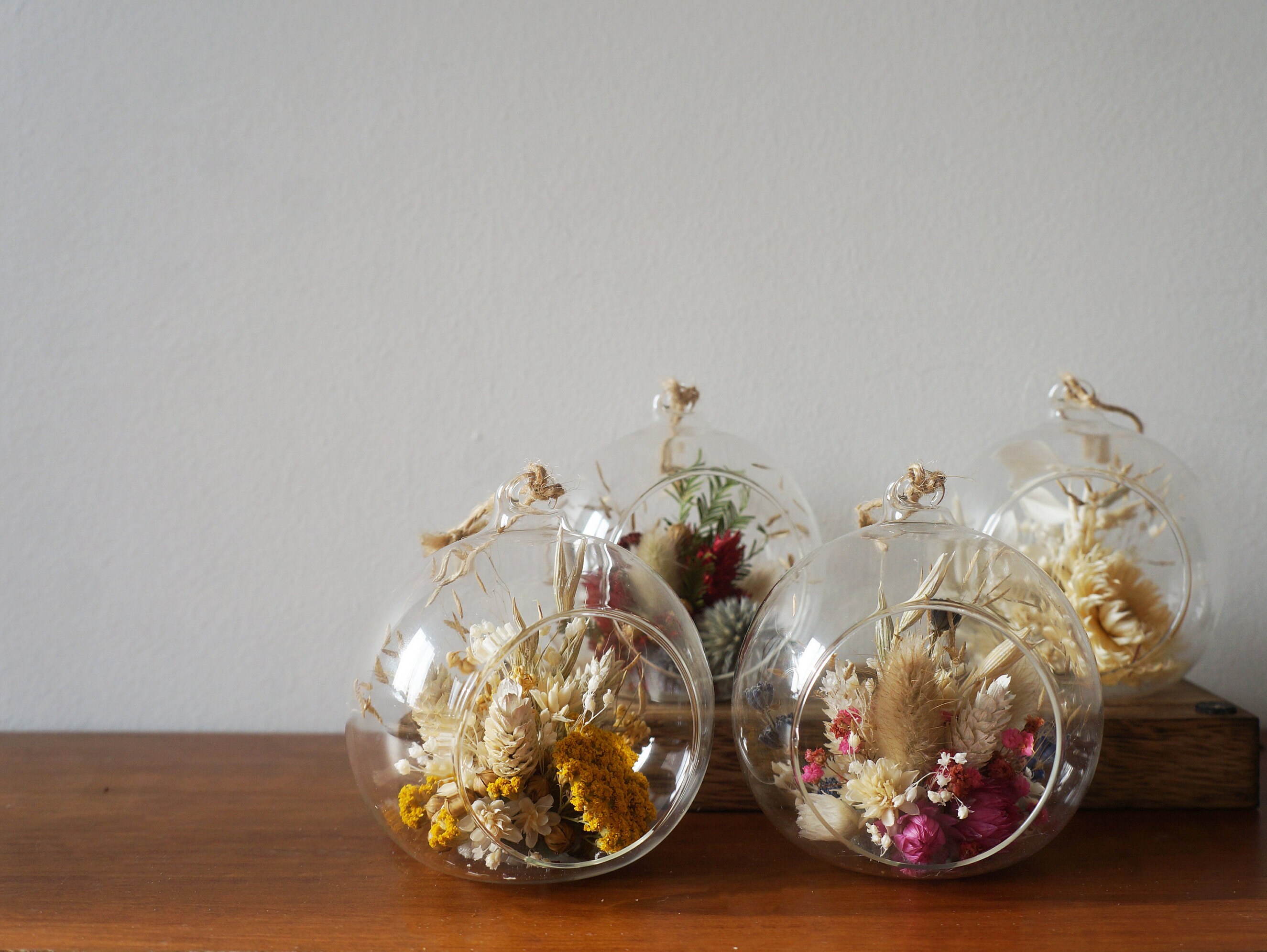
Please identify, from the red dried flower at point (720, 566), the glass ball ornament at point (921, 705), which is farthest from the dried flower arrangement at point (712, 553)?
the glass ball ornament at point (921, 705)

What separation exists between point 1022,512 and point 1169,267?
331mm

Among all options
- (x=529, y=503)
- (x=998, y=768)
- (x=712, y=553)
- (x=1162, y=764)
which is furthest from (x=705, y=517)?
(x=1162, y=764)

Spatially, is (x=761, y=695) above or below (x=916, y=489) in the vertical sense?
below

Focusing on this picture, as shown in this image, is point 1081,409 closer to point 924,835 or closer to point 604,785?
point 924,835

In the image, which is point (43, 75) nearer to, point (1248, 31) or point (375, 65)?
point (375, 65)

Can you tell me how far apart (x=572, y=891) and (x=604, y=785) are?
0.29 feet

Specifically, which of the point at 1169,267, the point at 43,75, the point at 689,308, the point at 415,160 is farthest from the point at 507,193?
the point at 1169,267

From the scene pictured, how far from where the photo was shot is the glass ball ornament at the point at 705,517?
0.71 metres

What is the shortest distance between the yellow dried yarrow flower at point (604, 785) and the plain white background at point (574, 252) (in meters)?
0.39

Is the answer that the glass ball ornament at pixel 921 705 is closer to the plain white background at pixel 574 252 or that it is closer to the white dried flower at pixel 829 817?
the white dried flower at pixel 829 817

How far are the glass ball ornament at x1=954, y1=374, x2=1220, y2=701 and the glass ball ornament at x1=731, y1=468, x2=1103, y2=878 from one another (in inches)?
5.0

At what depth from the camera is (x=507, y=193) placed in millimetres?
878

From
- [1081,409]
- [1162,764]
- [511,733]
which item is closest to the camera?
[511,733]

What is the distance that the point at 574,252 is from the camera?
0.88m
